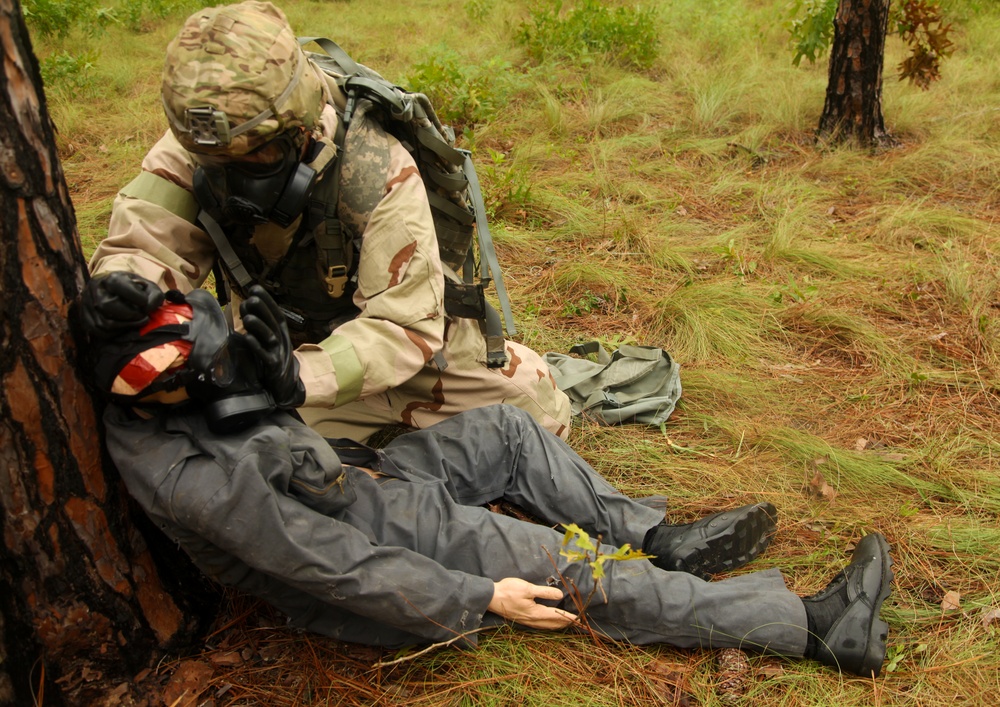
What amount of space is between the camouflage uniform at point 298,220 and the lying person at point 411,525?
29 centimetres

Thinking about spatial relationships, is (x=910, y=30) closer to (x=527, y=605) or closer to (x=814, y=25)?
(x=814, y=25)

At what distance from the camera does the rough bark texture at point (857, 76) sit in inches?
216

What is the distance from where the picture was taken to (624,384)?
358 centimetres

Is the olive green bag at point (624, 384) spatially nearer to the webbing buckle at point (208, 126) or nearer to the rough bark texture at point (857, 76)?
the webbing buckle at point (208, 126)

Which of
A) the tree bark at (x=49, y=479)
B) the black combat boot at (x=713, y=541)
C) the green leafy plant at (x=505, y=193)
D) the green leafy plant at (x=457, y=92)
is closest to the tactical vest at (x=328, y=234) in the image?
the tree bark at (x=49, y=479)

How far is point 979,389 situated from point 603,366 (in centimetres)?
162

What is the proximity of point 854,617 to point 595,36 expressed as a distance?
609cm

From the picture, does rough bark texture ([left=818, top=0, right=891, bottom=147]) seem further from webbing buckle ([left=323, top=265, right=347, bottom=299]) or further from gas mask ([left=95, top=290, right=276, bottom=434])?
gas mask ([left=95, top=290, right=276, bottom=434])

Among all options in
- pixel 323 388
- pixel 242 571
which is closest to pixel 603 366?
pixel 323 388

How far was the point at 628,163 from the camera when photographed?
18.8 feet

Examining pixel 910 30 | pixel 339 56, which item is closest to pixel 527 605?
pixel 339 56

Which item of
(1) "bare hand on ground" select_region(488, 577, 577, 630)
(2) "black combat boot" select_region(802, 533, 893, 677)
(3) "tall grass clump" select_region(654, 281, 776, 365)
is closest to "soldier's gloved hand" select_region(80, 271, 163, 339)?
(1) "bare hand on ground" select_region(488, 577, 577, 630)

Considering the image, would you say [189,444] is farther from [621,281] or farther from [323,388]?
[621,281]

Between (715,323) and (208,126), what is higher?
(208,126)
